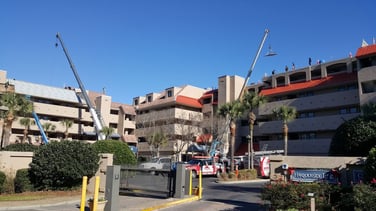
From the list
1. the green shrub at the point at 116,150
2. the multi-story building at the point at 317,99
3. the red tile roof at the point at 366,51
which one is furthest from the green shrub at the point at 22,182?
the red tile roof at the point at 366,51

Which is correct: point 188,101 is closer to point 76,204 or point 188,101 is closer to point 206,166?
point 206,166

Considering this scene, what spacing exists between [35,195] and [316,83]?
39259 millimetres

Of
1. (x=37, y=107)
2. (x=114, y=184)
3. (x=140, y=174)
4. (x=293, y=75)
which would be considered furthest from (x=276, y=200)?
(x=37, y=107)

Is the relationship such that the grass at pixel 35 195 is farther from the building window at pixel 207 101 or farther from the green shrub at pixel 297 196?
the building window at pixel 207 101

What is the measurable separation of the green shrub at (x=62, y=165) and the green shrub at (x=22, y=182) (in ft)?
0.82

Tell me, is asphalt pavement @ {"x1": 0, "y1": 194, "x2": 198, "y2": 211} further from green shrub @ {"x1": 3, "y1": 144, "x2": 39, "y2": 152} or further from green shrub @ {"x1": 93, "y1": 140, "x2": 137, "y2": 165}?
green shrub @ {"x1": 3, "y1": 144, "x2": 39, "y2": 152}

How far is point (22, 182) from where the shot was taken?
17.3 meters

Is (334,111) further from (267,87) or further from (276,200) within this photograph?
(276,200)

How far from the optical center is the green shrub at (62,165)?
17.1m

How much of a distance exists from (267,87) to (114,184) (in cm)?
4568

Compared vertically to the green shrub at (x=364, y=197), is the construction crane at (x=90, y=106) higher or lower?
higher

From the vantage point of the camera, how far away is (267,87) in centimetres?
5491

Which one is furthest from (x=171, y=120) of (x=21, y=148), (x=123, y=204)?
(x=123, y=204)

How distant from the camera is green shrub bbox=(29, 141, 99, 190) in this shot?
17141mm
